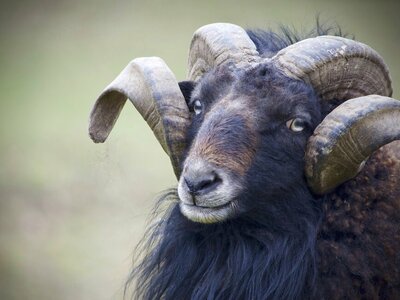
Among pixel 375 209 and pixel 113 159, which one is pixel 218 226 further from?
pixel 113 159

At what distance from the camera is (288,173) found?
655cm

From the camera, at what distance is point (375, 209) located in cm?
662

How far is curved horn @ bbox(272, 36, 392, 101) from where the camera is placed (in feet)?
21.7

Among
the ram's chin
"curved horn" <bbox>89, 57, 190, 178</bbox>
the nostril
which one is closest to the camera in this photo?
the nostril

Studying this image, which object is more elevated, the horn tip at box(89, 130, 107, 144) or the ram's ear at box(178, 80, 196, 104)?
the ram's ear at box(178, 80, 196, 104)

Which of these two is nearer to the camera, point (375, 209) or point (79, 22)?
point (375, 209)

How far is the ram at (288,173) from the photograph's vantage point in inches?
250

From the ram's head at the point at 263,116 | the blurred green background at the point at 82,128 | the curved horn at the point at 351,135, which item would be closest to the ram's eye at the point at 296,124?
the ram's head at the point at 263,116

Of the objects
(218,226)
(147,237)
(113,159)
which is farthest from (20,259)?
(218,226)

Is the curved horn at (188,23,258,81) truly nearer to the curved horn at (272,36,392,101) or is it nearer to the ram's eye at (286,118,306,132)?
the curved horn at (272,36,392,101)

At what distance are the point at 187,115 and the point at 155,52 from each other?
25.3 feet

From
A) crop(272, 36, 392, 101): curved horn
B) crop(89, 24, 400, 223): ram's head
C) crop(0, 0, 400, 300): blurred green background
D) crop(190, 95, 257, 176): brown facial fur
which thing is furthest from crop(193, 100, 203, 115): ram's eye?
crop(0, 0, 400, 300): blurred green background

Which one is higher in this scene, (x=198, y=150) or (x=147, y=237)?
(x=198, y=150)

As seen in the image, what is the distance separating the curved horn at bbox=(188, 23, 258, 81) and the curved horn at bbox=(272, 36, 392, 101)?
24 cm
